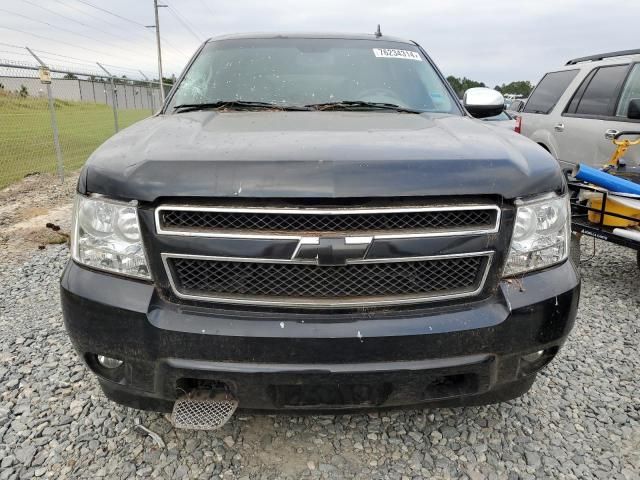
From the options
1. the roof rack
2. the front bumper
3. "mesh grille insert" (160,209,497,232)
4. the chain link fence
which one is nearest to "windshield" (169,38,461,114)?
"mesh grille insert" (160,209,497,232)

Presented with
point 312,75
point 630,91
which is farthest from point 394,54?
point 630,91

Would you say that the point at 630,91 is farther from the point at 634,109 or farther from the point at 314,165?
the point at 314,165

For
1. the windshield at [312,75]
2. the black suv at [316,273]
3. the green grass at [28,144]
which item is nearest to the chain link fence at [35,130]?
the green grass at [28,144]

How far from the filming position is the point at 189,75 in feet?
10.8

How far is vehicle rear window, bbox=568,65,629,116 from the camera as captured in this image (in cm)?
569

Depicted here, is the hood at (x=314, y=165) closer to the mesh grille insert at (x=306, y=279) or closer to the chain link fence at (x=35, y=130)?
the mesh grille insert at (x=306, y=279)

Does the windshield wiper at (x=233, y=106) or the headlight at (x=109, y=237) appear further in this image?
the windshield wiper at (x=233, y=106)

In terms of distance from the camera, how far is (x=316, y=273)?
1.80 metres

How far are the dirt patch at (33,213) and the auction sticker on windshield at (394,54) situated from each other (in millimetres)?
3860

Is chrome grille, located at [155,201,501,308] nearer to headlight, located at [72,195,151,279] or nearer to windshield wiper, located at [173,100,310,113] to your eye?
headlight, located at [72,195,151,279]

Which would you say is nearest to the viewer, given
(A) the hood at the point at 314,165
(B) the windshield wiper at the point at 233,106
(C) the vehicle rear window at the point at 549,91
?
(A) the hood at the point at 314,165

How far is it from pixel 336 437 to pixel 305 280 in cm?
95

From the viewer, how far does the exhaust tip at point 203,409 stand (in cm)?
189

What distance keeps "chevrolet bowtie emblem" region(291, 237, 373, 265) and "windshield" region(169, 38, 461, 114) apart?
139 centimetres
